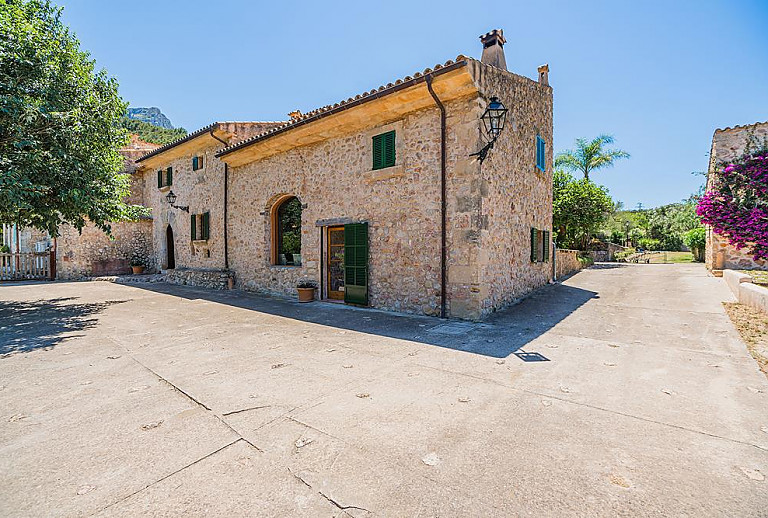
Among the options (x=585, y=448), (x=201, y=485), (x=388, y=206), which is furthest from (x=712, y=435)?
(x=388, y=206)

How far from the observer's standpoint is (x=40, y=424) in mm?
2879

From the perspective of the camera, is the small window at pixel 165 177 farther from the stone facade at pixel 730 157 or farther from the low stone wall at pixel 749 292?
the stone facade at pixel 730 157

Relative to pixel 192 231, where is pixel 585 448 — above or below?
below

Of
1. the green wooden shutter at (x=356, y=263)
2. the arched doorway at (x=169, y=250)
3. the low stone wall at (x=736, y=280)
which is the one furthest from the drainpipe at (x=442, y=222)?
the arched doorway at (x=169, y=250)

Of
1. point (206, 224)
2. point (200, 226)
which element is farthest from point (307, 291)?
point (200, 226)

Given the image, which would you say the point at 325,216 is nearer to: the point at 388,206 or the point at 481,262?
the point at 388,206

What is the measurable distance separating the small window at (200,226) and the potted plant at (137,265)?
4.93 meters

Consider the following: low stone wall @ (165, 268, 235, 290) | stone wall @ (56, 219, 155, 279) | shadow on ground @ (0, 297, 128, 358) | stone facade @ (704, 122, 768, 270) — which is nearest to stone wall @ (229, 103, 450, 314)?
low stone wall @ (165, 268, 235, 290)

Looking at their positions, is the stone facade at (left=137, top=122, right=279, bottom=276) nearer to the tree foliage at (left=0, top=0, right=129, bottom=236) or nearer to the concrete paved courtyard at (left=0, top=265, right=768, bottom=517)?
the tree foliage at (left=0, top=0, right=129, bottom=236)

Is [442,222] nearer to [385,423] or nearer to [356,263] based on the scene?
[356,263]

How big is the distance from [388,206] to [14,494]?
7051 millimetres

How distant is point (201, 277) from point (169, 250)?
18.0ft

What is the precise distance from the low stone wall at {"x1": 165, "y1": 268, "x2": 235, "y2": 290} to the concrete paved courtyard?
6.58 metres

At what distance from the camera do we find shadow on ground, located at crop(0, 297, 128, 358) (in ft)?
18.1
